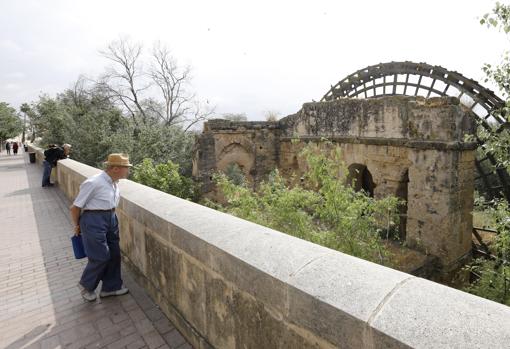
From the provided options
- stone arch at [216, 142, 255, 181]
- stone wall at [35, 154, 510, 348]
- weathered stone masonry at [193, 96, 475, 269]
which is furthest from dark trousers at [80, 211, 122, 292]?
stone arch at [216, 142, 255, 181]

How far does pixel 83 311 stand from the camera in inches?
130

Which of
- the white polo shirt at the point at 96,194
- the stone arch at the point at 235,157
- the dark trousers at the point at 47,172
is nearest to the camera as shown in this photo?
the white polo shirt at the point at 96,194

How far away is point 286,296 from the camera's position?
5.31 feet

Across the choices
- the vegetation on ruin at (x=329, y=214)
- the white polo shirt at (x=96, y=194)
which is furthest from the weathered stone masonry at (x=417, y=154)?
the white polo shirt at (x=96, y=194)

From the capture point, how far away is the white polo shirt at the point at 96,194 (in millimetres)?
3271

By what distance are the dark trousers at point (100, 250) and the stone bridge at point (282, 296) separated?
332 mm

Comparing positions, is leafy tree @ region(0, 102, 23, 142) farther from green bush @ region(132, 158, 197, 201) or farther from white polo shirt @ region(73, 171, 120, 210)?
white polo shirt @ region(73, 171, 120, 210)

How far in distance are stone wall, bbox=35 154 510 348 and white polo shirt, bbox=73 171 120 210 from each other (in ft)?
1.75

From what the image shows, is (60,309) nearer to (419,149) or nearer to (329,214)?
(329,214)

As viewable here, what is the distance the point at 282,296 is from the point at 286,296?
0.03 meters

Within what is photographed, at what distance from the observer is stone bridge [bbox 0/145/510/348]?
119cm

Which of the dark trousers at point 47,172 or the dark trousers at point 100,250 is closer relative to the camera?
the dark trousers at point 100,250

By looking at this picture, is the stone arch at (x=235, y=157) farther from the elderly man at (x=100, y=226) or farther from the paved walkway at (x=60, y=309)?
the elderly man at (x=100, y=226)

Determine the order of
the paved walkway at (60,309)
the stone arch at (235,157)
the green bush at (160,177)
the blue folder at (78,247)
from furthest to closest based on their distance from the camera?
the stone arch at (235,157)
the green bush at (160,177)
the blue folder at (78,247)
the paved walkway at (60,309)
